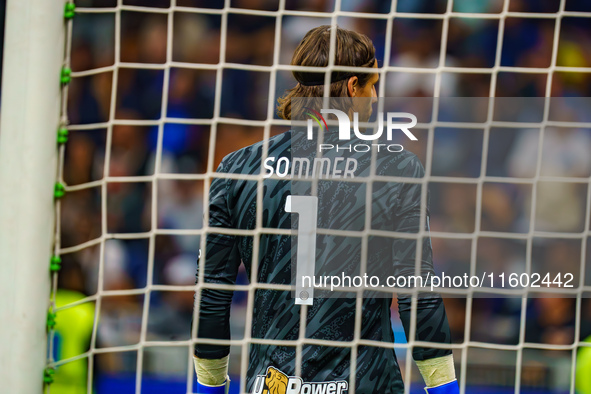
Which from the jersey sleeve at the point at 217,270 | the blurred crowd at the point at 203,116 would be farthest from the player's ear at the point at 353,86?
the blurred crowd at the point at 203,116

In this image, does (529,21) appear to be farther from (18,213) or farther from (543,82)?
(18,213)

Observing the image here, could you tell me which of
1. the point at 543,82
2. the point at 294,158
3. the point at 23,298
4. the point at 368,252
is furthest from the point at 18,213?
the point at 543,82

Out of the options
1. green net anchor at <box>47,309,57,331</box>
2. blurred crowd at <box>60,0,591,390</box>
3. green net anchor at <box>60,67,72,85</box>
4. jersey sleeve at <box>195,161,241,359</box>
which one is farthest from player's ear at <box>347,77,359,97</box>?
blurred crowd at <box>60,0,591,390</box>

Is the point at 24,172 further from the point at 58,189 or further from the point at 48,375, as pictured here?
the point at 48,375

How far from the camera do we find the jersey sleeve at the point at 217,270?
830 millimetres

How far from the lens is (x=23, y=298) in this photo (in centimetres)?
73

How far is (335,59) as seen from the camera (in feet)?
2.70

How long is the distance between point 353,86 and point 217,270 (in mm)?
368

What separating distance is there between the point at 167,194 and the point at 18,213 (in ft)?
4.60

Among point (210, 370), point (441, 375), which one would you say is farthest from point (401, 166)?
point (210, 370)

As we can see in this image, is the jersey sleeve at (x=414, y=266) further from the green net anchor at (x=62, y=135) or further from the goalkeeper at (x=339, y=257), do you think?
the green net anchor at (x=62, y=135)

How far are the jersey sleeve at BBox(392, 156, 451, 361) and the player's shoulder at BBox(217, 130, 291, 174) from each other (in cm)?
19

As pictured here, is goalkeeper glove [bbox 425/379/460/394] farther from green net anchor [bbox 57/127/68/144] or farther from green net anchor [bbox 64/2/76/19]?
green net anchor [bbox 64/2/76/19]

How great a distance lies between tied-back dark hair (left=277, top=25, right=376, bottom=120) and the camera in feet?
2.71
